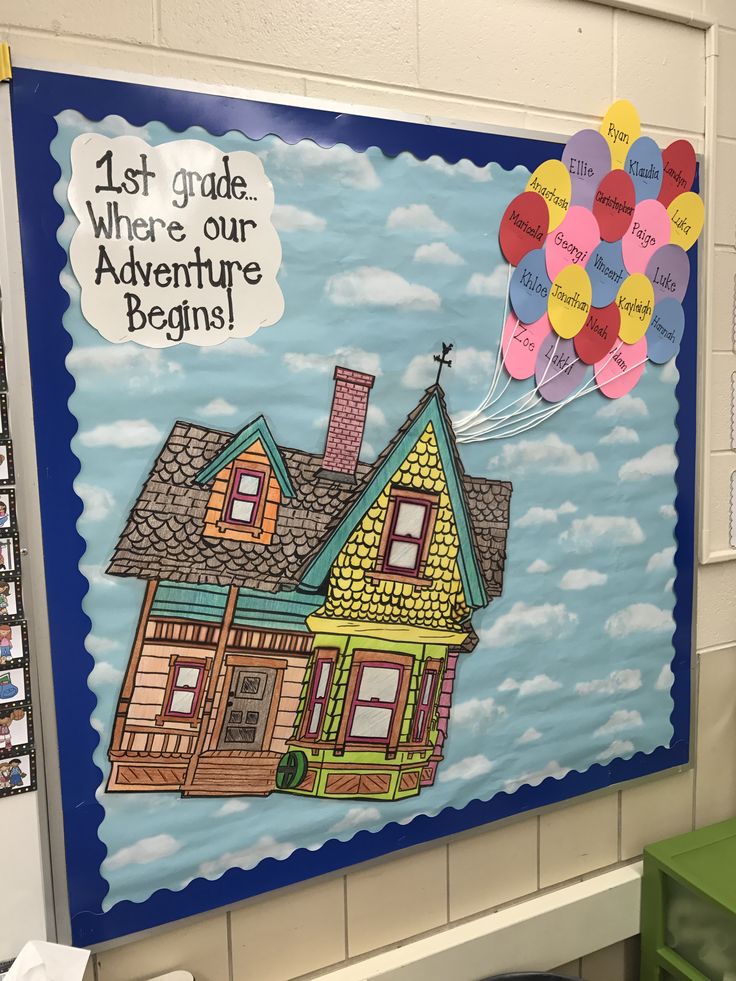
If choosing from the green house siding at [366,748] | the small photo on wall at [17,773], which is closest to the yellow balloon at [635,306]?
the green house siding at [366,748]

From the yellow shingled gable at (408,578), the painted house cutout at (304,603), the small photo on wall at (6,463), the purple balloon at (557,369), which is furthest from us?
the purple balloon at (557,369)

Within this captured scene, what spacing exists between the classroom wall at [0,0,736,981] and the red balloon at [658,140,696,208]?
4cm

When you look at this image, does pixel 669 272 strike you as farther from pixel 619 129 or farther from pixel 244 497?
pixel 244 497

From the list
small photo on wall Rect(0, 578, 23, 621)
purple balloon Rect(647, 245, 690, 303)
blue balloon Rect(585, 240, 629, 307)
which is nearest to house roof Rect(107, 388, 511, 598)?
small photo on wall Rect(0, 578, 23, 621)

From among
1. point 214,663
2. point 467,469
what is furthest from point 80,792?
point 467,469

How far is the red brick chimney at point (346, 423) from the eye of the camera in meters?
1.09

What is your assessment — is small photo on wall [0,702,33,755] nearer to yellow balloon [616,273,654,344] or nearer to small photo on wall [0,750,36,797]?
small photo on wall [0,750,36,797]

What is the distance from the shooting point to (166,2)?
957 mm

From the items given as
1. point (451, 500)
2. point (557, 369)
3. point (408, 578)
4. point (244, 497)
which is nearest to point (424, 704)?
point (408, 578)

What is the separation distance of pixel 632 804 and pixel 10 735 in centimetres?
105

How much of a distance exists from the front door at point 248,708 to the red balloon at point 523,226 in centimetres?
69

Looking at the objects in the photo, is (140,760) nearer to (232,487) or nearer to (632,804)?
Result: (232,487)

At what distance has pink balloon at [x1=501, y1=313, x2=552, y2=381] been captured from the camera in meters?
1.19

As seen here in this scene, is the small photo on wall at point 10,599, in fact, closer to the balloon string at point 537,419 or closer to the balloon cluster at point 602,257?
the balloon string at point 537,419
